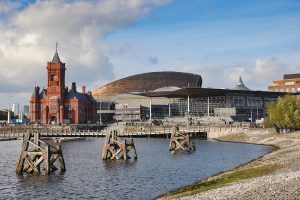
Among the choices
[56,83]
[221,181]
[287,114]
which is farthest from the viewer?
[56,83]

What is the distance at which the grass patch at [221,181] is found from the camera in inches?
1549

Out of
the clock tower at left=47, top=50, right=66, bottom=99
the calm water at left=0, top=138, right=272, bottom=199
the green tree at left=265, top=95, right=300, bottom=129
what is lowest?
the calm water at left=0, top=138, right=272, bottom=199

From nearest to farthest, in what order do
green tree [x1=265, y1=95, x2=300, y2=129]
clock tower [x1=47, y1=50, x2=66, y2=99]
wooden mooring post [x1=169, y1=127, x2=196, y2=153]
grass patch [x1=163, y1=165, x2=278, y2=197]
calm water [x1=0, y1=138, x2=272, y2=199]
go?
grass patch [x1=163, y1=165, x2=278, y2=197], calm water [x1=0, y1=138, x2=272, y2=199], wooden mooring post [x1=169, y1=127, x2=196, y2=153], green tree [x1=265, y1=95, x2=300, y2=129], clock tower [x1=47, y1=50, x2=66, y2=99]

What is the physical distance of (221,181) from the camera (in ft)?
140

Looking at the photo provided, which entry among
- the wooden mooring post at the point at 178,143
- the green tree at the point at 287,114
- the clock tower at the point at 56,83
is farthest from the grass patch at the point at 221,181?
the clock tower at the point at 56,83

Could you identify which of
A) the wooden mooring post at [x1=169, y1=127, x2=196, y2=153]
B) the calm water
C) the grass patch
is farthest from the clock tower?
the grass patch

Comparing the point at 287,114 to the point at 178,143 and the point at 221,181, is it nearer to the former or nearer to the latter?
the point at 178,143

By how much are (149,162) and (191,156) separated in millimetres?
12368

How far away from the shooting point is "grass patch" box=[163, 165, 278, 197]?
39.3 metres

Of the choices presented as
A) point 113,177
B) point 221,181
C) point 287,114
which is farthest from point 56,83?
point 221,181

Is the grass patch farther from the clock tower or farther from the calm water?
the clock tower

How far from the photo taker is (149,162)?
71812mm

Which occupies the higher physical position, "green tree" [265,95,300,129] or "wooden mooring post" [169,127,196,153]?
"green tree" [265,95,300,129]

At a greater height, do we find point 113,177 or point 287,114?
point 287,114
